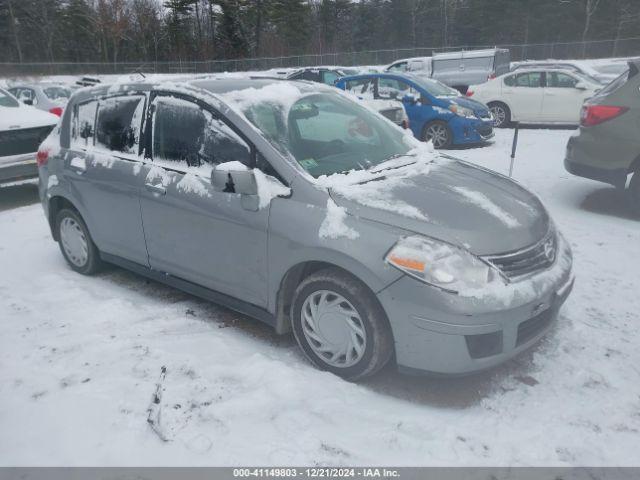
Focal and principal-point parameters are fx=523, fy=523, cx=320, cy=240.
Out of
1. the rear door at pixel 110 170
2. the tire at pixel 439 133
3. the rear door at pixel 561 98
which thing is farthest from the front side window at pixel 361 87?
the rear door at pixel 110 170

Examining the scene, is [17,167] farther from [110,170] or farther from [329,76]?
[329,76]

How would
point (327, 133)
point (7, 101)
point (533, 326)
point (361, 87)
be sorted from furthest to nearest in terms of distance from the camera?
1. point (361, 87)
2. point (7, 101)
3. point (327, 133)
4. point (533, 326)

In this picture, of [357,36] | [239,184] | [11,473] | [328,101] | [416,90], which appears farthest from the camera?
[357,36]

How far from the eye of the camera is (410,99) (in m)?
10.7

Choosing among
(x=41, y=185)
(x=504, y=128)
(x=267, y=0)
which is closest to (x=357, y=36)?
(x=267, y=0)

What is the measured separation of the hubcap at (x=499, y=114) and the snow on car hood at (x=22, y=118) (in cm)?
1000

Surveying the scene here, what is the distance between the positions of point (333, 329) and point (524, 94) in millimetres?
11655

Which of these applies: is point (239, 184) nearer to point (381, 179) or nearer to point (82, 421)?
point (381, 179)

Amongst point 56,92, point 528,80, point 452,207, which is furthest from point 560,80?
point 56,92

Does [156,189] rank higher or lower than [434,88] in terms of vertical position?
lower

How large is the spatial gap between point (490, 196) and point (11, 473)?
307 cm

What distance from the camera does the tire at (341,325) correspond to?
293 centimetres

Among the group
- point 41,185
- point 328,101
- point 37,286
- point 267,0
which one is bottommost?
point 37,286

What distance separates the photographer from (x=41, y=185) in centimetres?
500
